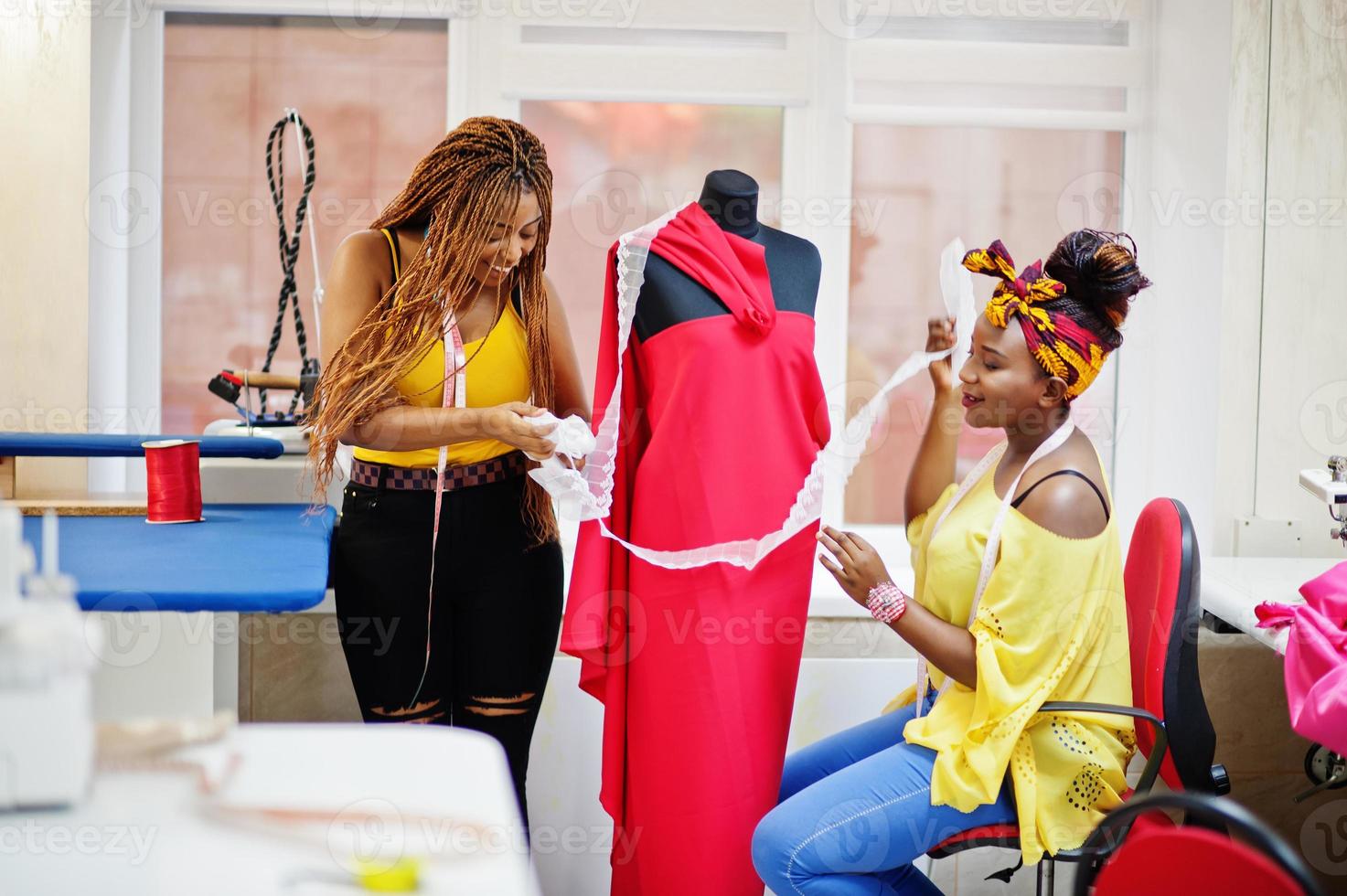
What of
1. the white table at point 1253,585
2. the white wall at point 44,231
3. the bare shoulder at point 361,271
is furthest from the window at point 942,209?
the white wall at point 44,231

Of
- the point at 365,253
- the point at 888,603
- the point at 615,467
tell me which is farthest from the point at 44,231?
the point at 888,603

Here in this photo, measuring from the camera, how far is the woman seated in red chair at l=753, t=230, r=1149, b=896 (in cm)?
193

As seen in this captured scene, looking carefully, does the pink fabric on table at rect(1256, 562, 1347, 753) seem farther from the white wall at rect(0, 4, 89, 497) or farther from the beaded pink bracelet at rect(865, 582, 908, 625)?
the white wall at rect(0, 4, 89, 497)

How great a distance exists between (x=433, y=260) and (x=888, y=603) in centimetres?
95

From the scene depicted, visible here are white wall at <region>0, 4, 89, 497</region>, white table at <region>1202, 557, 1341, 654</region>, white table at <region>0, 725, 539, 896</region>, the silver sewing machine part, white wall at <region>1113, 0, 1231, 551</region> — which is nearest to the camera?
white table at <region>0, 725, 539, 896</region>

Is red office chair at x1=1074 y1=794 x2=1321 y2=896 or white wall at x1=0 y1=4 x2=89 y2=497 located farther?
white wall at x1=0 y1=4 x2=89 y2=497

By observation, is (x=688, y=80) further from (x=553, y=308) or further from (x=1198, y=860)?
(x=1198, y=860)

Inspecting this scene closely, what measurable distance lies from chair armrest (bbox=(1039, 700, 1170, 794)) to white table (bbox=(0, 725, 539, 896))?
3.61 ft

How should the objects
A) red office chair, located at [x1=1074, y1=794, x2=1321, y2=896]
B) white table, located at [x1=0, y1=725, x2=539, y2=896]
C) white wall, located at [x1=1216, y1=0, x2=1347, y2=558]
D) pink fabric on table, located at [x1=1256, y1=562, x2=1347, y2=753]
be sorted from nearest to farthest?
white table, located at [x1=0, y1=725, x2=539, y2=896] < red office chair, located at [x1=1074, y1=794, x2=1321, y2=896] < pink fabric on table, located at [x1=1256, y1=562, x2=1347, y2=753] < white wall, located at [x1=1216, y1=0, x2=1347, y2=558]

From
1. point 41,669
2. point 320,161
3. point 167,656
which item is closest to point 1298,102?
point 320,161

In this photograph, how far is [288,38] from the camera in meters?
3.27

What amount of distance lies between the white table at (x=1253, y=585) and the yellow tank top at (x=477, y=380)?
146 centimetres

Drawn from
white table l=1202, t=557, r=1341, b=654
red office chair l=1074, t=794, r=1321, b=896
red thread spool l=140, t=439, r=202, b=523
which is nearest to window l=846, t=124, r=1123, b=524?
white table l=1202, t=557, r=1341, b=654

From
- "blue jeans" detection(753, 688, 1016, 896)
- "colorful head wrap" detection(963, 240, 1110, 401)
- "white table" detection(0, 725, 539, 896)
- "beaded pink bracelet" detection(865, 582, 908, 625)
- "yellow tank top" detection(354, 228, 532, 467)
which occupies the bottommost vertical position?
"blue jeans" detection(753, 688, 1016, 896)
